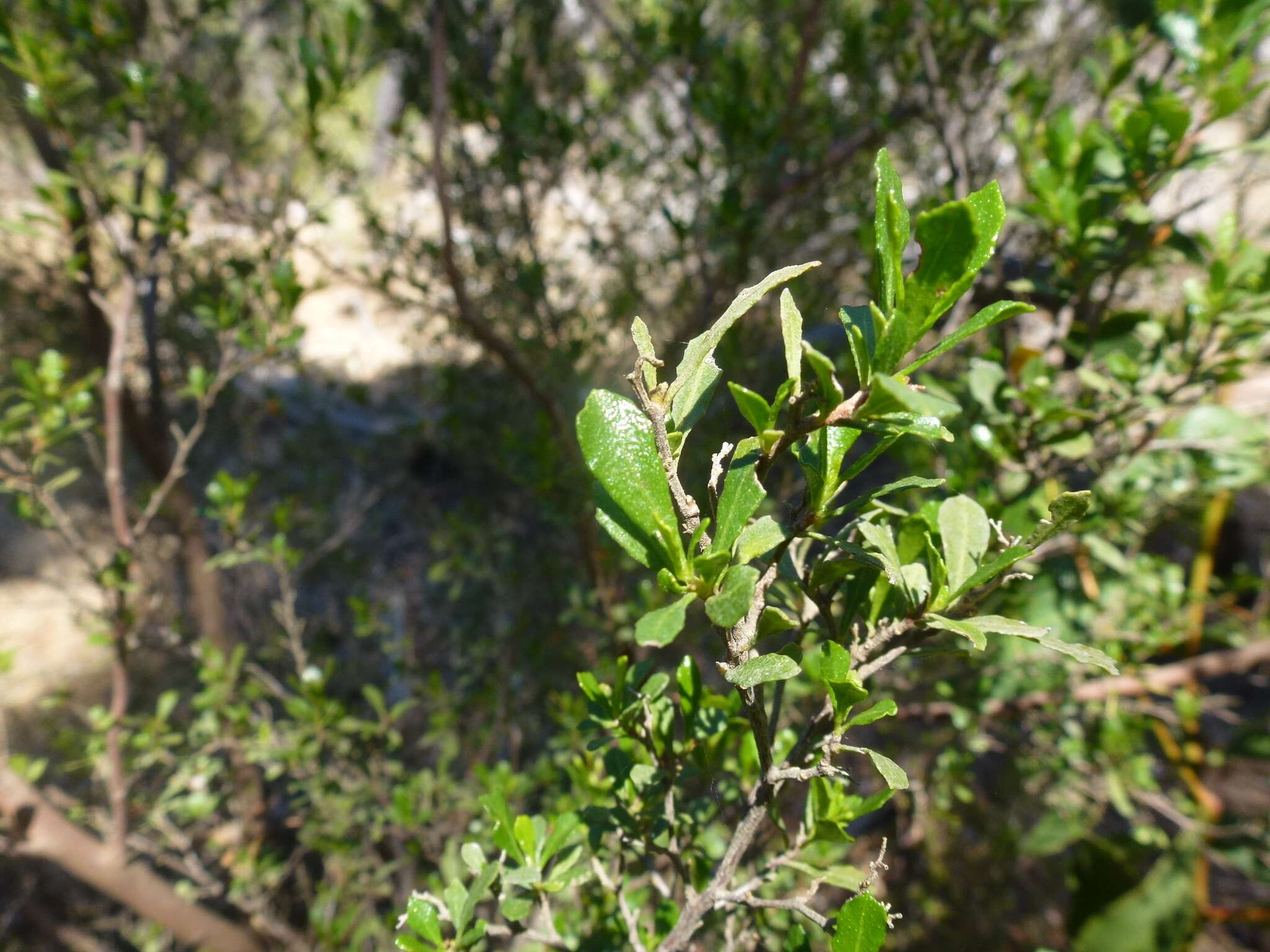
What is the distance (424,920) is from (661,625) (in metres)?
0.44

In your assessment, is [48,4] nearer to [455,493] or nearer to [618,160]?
[618,160]

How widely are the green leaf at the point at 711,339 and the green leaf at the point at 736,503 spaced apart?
0.23 feet

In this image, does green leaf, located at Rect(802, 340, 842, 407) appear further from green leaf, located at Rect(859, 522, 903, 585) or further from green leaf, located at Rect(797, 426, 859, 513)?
green leaf, located at Rect(859, 522, 903, 585)

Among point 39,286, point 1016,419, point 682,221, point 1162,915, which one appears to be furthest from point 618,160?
point 1162,915

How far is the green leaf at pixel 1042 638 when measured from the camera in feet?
1.74

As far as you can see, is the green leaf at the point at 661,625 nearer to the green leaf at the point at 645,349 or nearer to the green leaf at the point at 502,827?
the green leaf at the point at 645,349

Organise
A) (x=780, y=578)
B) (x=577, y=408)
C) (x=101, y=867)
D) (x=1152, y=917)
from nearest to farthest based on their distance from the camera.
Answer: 1. (x=780, y=578)
2. (x=101, y=867)
3. (x=1152, y=917)
4. (x=577, y=408)

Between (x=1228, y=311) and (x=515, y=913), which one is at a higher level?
(x=1228, y=311)

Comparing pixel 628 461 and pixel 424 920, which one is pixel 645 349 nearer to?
pixel 628 461

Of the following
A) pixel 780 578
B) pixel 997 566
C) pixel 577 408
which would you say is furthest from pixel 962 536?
pixel 577 408

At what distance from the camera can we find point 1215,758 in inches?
85.2

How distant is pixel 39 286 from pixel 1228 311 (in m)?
4.49

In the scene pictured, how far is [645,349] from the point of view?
0.52m

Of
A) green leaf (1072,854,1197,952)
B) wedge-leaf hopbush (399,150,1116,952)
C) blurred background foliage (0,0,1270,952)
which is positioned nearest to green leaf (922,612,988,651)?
wedge-leaf hopbush (399,150,1116,952)
